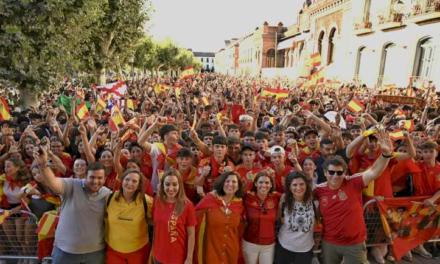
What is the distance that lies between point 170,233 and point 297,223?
135 centimetres

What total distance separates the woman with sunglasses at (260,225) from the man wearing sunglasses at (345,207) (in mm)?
596

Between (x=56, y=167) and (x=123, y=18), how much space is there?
13754 mm

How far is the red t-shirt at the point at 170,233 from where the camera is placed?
3533mm

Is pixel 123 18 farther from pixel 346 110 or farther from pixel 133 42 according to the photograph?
pixel 346 110

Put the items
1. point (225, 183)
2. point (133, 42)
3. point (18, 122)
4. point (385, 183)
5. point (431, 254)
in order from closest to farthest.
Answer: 1. point (225, 183)
2. point (385, 183)
3. point (431, 254)
4. point (18, 122)
5. point (133, 42)

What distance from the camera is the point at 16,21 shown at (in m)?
8.68

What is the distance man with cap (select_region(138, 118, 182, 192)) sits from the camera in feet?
16.7

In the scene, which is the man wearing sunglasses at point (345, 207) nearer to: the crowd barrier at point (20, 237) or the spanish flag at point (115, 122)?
the crowd barrier at point (20, 237)

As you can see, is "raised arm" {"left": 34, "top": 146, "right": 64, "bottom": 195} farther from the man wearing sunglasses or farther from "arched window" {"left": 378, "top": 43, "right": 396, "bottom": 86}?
"arched window" {"left": 378, "top": 43, "right": 396, "bottom": 86}

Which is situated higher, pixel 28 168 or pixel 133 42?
pixel 133 42

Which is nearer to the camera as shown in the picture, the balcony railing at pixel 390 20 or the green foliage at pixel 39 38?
the green foliage at pixel 39 38

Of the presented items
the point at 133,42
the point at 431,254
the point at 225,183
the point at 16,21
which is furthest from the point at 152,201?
the point at 133,42

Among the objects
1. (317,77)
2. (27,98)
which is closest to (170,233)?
(27,98)

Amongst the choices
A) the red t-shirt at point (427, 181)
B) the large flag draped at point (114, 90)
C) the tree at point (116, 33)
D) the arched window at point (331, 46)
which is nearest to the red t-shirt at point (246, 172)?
the red t-shirt at point (427, 181)
